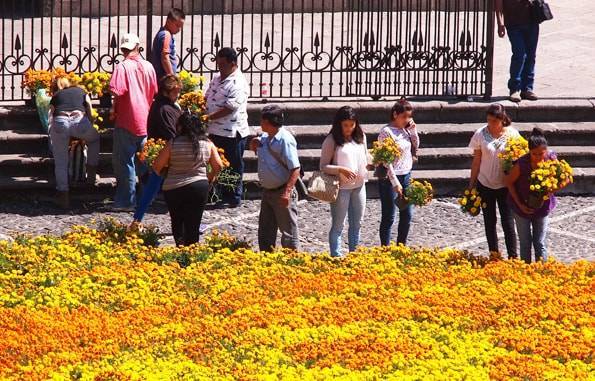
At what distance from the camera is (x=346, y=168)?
1491cm

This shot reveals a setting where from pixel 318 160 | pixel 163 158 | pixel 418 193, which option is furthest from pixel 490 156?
pixel 318 160

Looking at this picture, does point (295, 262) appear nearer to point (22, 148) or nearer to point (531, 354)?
point (531, 354)

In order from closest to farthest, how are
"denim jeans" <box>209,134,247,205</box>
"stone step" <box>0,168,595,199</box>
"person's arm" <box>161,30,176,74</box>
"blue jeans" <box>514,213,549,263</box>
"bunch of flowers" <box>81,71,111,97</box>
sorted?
1. "blue jeans" <box>514,213,549,263</box>
2. "denim jeans" <box>209,134,247,205</box>
3. "stone step" <box>0,168,595,199</box>
4. "bunch of flowers" <box>81,71,111,97</box>
5. "person's arm" <box>161,30,176,74</box>

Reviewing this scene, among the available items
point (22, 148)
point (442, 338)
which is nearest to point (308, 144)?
point (22, 148)

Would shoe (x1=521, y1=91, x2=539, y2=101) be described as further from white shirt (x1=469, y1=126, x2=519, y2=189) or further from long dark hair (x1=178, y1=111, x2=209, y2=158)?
long dark hair (x1=178, y1=111, x2=209, y2=158)

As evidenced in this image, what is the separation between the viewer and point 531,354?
1177cm

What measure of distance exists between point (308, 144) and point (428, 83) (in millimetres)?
1864

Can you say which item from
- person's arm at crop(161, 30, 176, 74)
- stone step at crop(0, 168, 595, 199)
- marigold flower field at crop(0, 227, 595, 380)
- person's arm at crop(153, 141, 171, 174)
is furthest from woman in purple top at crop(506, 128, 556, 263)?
person's arm at crop(161, 30, 176, 74)

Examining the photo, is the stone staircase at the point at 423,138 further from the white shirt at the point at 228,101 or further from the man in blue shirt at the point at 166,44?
the man in blue shirt at the point at 166,44

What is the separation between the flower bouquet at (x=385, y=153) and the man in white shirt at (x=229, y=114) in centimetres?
241

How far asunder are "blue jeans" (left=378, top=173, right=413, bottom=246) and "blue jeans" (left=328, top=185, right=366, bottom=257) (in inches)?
9.7

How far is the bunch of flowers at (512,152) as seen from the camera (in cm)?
1465

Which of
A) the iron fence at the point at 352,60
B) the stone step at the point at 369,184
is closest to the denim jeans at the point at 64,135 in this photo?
the stone step at the point at 369,184

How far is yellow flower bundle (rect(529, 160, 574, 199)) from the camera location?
14281 mm
